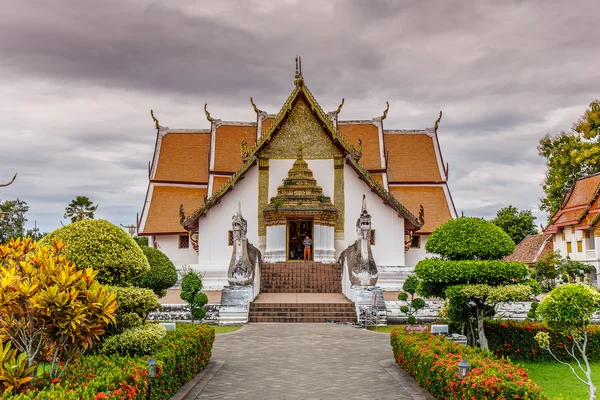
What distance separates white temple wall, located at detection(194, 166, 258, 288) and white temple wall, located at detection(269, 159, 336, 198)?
2.19ft

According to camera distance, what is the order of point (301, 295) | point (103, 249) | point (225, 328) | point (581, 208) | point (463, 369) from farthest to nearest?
point (581, 208), point (301, 295), point (225, 328), point (103, 249), point (463, 369)

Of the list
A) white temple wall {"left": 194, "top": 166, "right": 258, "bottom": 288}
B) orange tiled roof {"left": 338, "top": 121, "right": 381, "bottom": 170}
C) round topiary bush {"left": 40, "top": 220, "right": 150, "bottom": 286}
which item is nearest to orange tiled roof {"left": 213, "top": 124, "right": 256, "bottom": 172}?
white temple wall {"left": 194, "top": 166, "right": 258, "bottom": 288}

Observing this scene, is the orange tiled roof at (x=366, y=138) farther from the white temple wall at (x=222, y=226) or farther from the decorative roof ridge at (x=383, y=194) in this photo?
the white temple wall at (x=222, y=226)

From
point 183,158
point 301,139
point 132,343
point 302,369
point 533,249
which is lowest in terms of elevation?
point 302,369

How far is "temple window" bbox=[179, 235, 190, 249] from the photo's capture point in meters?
22.6

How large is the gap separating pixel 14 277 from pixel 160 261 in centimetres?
531

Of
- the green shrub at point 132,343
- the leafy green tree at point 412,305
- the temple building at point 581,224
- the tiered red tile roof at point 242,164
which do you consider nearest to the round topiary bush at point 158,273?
the green shrub at point 132,343

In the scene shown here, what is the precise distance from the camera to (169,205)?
22953 mm

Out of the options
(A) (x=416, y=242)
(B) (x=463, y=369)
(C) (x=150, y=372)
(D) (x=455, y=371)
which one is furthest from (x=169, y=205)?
(B) (x=463, y=369)

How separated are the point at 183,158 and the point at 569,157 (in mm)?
18551

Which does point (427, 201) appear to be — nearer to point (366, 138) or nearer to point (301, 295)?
point (366, 138)

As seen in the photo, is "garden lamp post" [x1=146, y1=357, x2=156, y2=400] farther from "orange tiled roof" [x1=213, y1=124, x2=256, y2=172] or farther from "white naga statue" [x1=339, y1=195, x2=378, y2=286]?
"orange tiled roof" [x1=213, y1=124, x2=256, y2=172]

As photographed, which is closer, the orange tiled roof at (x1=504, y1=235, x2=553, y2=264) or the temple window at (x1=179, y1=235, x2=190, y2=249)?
the temple window at (x1=179, y1=235, x2=190, y2=249)

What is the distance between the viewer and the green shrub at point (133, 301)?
21.9ft
